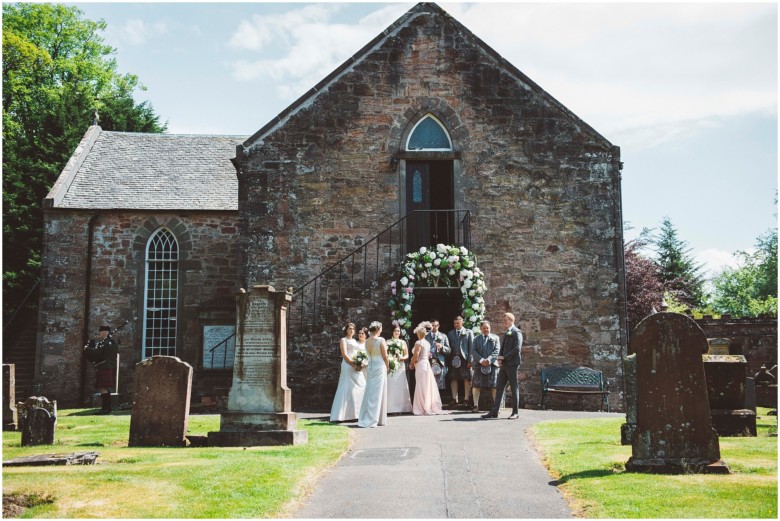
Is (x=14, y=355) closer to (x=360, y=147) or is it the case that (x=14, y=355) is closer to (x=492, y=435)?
(x=360, y=147)

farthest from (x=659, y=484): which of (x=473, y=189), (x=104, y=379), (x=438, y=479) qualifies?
(x=104, y=379)

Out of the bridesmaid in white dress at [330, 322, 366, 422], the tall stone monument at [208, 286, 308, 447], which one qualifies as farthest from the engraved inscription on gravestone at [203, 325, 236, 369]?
the tall stone monument at [208, 286, 308, 447]

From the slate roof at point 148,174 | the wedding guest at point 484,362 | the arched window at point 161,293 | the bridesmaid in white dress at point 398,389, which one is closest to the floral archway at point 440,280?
the bridesmaid in white dress at point 398,389

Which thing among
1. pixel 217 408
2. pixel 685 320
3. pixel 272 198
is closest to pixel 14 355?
pixel 217 408

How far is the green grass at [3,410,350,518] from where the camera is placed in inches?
288

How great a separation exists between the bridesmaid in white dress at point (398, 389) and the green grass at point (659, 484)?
5668 millimetres

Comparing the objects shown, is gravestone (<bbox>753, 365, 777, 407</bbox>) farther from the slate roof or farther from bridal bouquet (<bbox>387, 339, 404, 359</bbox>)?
the slate roof

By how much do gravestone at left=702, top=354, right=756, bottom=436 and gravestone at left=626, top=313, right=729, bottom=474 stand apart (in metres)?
3.89

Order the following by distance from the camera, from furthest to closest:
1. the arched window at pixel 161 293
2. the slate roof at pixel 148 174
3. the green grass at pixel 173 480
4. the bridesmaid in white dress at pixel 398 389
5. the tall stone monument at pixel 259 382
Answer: the slate roof at pixel 148 174 < the arched window at pixel 161 293 < the bridesmaid in white dress at pixel 398 389 < the tall stone monument at pixel 259 382 < the green grass at pixel 173 480

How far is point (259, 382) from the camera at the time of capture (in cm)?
1248

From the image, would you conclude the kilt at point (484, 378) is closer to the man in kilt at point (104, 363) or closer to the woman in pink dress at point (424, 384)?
the woman in pink dress at point (424, 384)

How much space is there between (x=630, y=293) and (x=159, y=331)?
72.6 ft

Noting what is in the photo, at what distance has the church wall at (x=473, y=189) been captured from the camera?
1977cm

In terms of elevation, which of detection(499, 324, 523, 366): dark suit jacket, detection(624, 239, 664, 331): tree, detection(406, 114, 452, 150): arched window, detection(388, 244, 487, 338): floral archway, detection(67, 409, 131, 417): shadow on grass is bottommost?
detection(67, 409, 131, 417): shadow on grass
